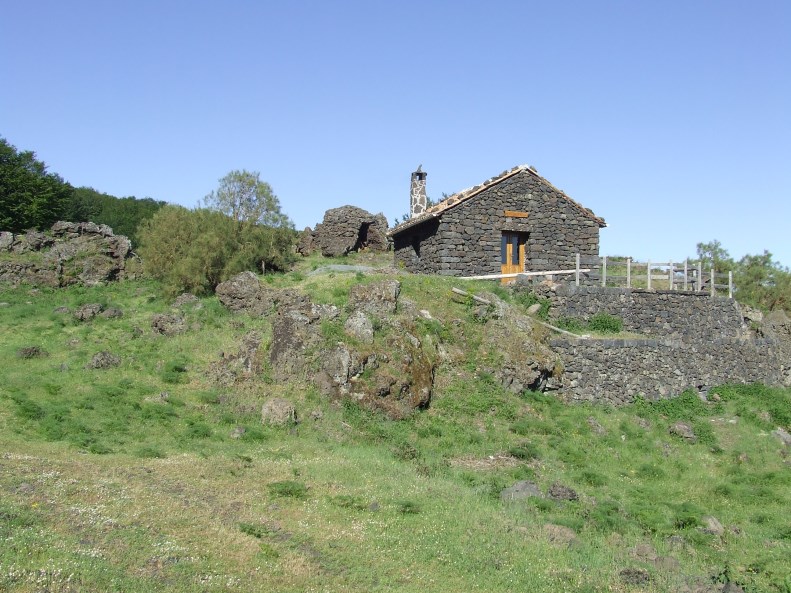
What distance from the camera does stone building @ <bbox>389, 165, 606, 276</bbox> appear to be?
27.2 metres

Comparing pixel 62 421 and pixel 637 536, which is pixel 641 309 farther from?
pixel 62 421

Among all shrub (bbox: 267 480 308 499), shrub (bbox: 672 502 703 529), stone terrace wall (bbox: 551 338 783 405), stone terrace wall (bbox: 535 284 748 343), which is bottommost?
shrub (bbox: 672 502 703 529)

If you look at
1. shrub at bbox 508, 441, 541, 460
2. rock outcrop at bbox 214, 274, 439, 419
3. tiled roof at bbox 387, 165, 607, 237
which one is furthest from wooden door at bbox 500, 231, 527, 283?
shrub at bbox 508, 441, 541, 460

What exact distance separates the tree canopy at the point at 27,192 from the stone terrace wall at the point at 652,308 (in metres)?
27.8

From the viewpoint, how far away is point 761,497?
16.4 metres

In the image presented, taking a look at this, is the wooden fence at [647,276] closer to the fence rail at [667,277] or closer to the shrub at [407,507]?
the fence rail at [667,277]

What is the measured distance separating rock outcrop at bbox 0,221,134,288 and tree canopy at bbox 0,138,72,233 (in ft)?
18.6

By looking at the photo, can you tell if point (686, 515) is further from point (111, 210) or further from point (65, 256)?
point (111, 210)

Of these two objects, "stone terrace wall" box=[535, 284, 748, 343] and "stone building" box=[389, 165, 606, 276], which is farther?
"stone building" box=[389, 165, 606, 276]

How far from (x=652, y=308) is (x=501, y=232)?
250 inches

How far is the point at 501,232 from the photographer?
28125 mm

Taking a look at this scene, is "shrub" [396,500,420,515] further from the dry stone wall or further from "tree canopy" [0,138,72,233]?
"tree canopy" [0,138,72,233]

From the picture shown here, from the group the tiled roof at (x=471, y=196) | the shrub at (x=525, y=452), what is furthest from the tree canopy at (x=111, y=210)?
the shrub at (x=525, y=452)

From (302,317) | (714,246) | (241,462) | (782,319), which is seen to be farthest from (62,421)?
(714,246)
